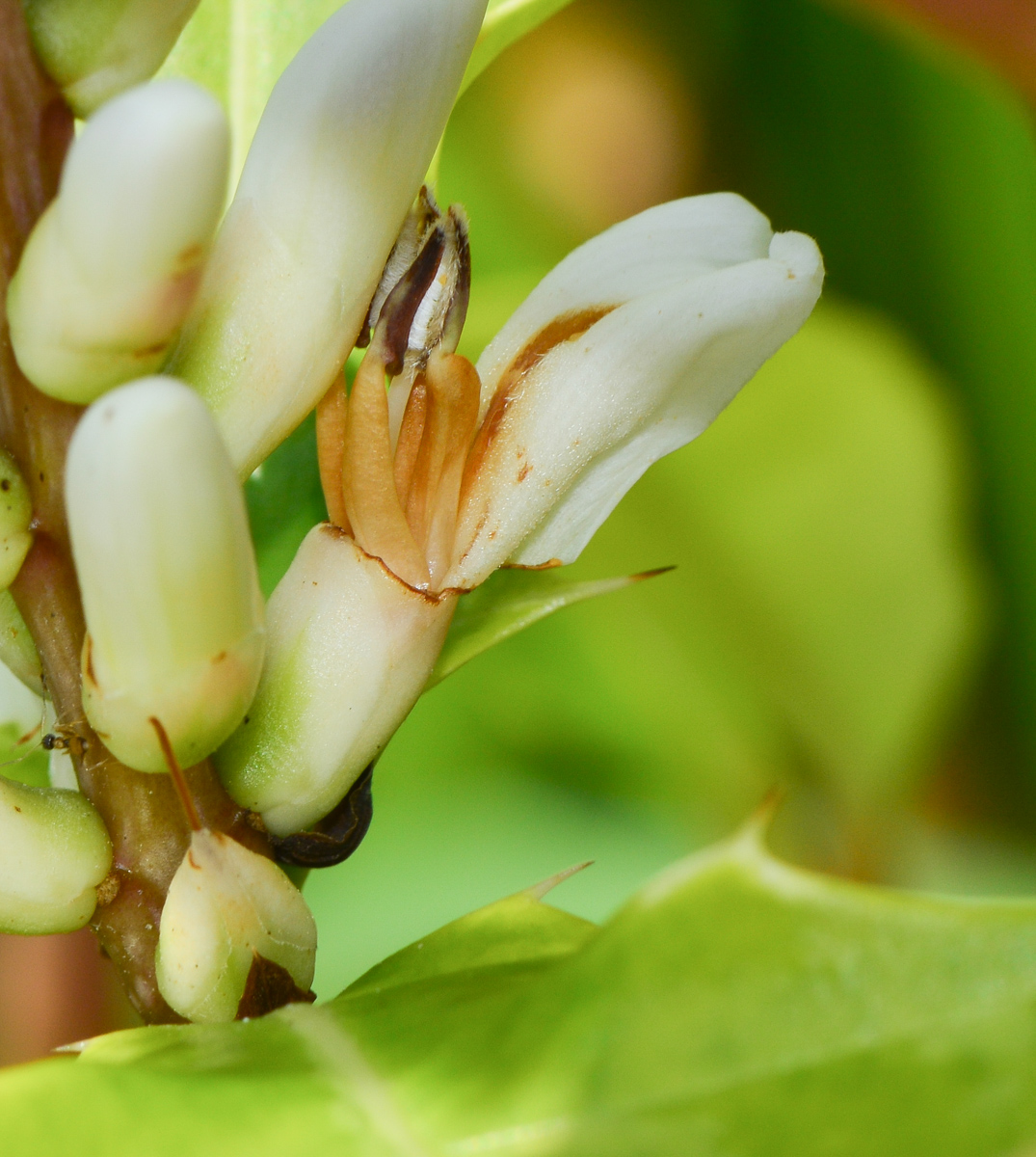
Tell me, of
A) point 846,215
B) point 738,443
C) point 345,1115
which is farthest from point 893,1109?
point 846,215

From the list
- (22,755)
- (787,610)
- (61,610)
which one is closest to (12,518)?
(61,610)

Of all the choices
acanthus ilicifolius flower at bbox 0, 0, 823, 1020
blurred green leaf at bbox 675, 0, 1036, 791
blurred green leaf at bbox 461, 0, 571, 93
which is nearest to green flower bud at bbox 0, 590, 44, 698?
acanthus ilicifolius flower at bbox 0, 0, 823, 1020

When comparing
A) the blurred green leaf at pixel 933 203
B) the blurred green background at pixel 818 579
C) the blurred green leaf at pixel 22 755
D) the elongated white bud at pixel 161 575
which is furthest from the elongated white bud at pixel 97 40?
the blurred green leaf at pixel 933 203

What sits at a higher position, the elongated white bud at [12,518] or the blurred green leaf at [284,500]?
the elongated white bud at [12,518]

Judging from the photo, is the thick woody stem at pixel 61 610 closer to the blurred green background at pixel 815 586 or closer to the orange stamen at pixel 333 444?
the orange stamen at pixel 333 444

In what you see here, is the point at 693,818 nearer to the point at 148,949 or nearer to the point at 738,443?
the point at 738,443

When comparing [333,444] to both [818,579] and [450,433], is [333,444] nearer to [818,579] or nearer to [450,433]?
[450,433]
